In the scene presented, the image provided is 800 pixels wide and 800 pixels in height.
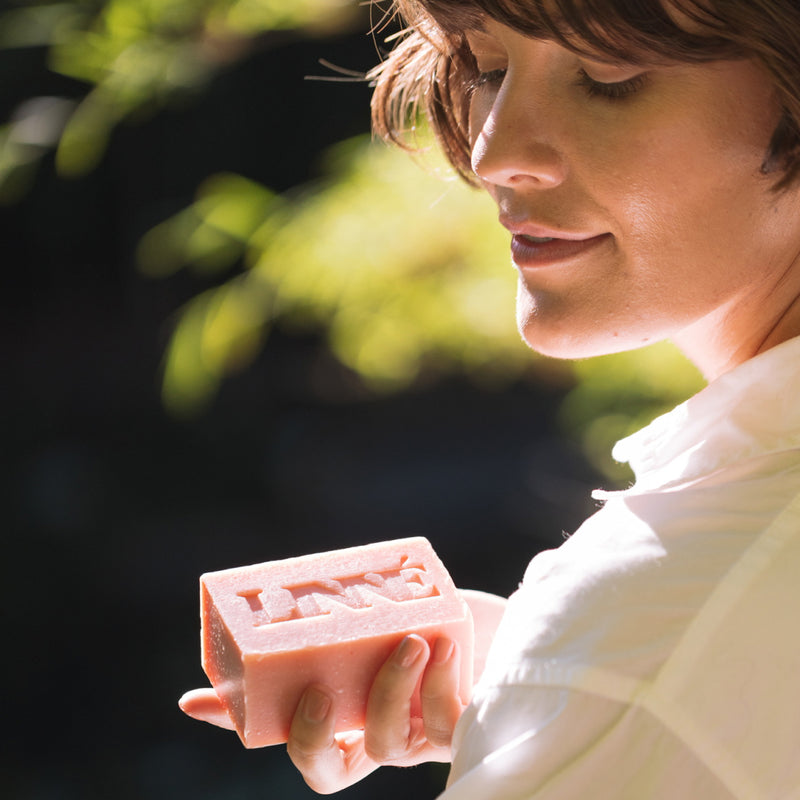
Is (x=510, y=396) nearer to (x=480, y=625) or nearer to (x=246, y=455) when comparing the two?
(x=246, y=455)

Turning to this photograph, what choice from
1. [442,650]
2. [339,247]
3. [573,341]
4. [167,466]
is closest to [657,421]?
[573,341]

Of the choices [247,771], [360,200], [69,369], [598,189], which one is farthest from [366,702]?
[69,369]

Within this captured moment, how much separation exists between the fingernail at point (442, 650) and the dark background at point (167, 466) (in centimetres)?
192

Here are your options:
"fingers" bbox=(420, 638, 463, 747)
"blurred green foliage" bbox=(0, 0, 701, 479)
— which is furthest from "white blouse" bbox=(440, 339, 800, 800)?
"blurred green foliage" bbox=(0, 0, 701, 479)

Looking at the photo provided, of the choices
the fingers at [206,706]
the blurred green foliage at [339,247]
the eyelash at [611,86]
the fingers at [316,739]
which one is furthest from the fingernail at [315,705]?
the blurred green foliage at [339,247]

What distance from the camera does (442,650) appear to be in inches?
33.6

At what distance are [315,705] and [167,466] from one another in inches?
90.1

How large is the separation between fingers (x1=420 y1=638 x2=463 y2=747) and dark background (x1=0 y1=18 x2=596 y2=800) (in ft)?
6.31

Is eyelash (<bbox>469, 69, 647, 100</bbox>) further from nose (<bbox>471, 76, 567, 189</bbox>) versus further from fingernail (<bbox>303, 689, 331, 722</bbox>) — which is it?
fingernail (<bbox>303, 689, 331, 722</bbox>)

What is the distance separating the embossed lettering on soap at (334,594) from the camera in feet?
2.90

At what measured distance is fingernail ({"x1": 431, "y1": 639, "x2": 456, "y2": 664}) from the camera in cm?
85

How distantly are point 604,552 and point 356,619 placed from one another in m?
0.23

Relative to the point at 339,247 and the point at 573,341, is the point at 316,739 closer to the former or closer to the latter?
the point at 573,341

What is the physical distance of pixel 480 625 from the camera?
105 cm
